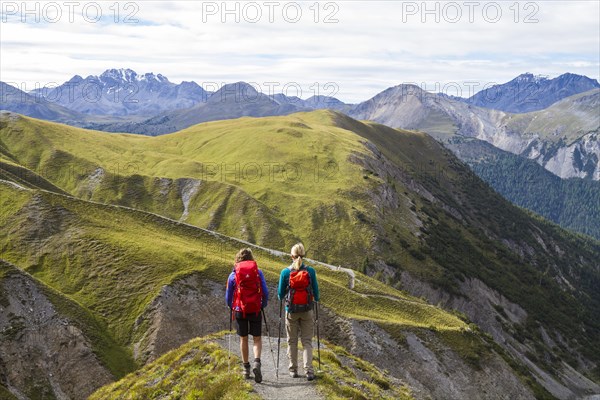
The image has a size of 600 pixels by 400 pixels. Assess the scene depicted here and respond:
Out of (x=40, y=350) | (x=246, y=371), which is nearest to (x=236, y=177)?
(x=40, y=350)

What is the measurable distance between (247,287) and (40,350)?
31.5 m

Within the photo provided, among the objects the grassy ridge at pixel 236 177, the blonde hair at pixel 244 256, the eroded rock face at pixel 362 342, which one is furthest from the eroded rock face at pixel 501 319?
the blonde hair at pixel 244 256

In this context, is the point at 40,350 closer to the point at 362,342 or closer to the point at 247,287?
the point at 247,287

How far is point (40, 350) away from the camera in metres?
44.3

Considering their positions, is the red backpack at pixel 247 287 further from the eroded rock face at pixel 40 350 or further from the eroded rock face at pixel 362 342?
the eroded rock face at pixel 362 342

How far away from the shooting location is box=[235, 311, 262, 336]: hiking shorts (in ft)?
72.0

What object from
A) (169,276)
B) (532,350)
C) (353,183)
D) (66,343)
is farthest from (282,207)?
(66,343)

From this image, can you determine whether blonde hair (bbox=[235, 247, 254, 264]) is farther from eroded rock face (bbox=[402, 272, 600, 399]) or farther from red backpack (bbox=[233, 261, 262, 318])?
eroded rock face (bbox=[402, 272, 600, 399])

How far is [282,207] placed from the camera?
5231 inches

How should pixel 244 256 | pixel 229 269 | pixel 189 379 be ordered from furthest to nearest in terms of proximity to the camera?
1. pixel 229 269
2. pixel 189 379
3. pixel 244 256

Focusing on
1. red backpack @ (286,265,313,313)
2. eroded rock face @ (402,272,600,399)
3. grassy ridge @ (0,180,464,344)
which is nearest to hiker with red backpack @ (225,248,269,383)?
red backpack @ (286,265,313,313)

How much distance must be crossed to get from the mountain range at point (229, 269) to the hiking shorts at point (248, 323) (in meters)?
3.26

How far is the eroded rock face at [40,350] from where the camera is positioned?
4156 centimetres

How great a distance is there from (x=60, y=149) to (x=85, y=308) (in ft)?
384
